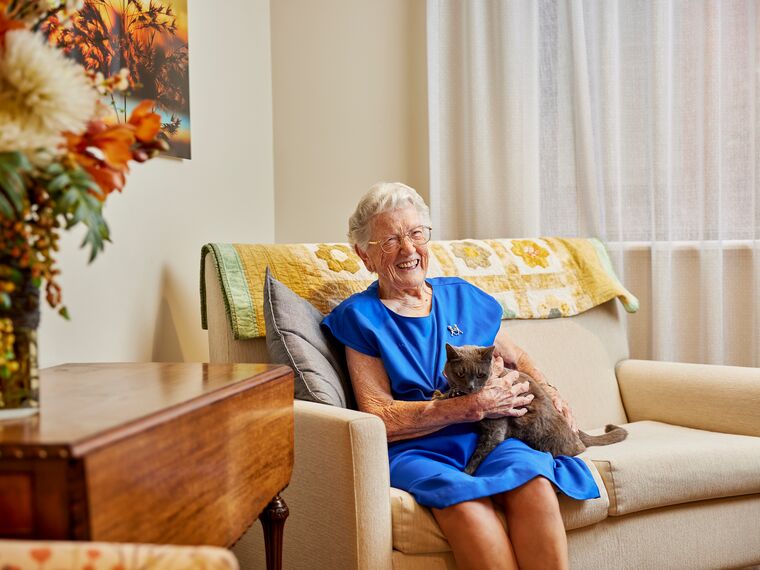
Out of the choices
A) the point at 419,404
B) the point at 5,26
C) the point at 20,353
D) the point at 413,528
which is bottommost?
the point at 413,528

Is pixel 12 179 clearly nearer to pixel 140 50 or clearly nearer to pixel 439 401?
pixel 439 401

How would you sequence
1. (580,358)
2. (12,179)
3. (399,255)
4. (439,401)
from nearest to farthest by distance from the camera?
(12,179), (439,401), (399,255), (580,358)

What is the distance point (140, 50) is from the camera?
7.47ft

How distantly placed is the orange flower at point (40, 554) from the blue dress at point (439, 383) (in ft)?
3.58

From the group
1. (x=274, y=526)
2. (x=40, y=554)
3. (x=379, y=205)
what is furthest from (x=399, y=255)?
(x=40, y=554)

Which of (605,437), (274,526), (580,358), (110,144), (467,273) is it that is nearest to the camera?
(110,144)

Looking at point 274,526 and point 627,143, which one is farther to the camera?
point 627,143

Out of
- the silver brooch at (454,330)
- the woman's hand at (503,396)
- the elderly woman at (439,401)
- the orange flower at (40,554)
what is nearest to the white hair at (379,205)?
the elderly woman at (439,401)

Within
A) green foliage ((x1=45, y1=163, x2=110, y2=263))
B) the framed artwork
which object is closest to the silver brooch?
the framed artwork

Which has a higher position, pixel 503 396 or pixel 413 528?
pixel 503 396

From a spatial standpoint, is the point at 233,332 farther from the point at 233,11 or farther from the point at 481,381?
the point at 233,11

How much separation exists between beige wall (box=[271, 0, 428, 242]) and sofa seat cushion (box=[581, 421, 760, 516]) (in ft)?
5.10

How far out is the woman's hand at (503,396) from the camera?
201 cm

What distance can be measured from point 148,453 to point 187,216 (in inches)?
63.2
